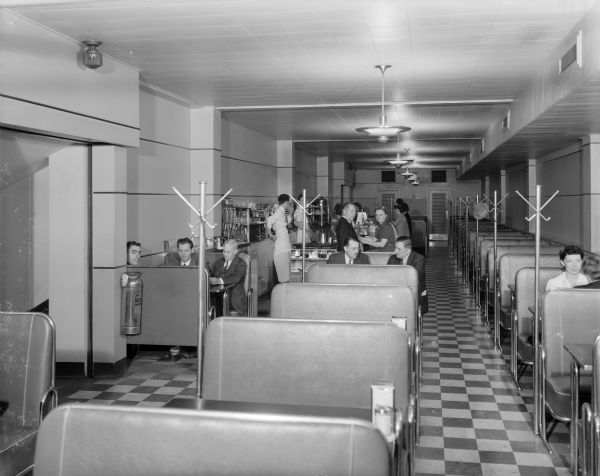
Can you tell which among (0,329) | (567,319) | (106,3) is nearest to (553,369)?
(567,319)

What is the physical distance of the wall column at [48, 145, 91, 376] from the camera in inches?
185

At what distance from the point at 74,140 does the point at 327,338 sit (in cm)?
262

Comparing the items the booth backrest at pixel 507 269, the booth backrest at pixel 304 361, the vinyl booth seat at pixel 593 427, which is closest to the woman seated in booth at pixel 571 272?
the booth backrest at pixel 507 269

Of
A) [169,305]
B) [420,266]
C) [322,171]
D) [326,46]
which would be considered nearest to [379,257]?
[420,266]

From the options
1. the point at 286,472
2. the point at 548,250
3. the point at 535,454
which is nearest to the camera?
the point at 286,472

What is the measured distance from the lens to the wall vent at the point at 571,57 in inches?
155

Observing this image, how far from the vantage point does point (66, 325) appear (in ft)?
15.6

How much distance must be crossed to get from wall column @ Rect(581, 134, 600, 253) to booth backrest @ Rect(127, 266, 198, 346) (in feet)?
14.8

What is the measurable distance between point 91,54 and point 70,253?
4.43 feet

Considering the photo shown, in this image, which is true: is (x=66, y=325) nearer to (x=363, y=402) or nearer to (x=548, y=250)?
(x=363, y=402)

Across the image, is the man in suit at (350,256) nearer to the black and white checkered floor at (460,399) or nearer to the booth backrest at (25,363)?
the black and white checkered floor at (460,399)

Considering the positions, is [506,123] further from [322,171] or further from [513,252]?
[322,171]

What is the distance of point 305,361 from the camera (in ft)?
8.71

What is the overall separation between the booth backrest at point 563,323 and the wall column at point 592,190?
14.6 ft
